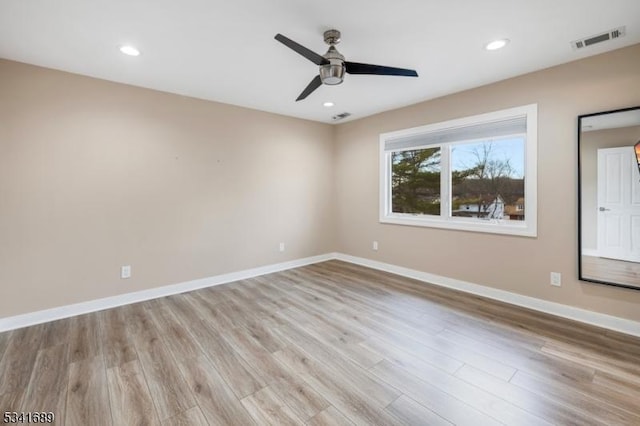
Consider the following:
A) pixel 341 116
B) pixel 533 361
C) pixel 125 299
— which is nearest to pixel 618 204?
pixel 533 361

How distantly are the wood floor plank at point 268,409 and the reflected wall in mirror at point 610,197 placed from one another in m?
2.97

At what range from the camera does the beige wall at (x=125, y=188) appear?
2781 mm

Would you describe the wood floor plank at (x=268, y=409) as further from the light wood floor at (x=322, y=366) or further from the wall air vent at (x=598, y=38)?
the wall air vent at (x=598, y=38)

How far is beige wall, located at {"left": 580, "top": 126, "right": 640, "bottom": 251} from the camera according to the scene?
2667 millimetres

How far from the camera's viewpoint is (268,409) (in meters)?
1.71

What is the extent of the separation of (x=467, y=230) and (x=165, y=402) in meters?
3.49

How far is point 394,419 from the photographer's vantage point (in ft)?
5.32

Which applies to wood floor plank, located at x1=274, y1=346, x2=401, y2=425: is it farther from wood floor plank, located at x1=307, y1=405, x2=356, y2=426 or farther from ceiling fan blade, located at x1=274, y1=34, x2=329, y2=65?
ceiling fan blade, located at x1=274, y1=34, x2=329, y2=65

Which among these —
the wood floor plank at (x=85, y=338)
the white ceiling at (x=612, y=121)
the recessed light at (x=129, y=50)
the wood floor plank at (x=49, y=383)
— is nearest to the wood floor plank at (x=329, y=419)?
the wood floor plank at (x=49, y=383)

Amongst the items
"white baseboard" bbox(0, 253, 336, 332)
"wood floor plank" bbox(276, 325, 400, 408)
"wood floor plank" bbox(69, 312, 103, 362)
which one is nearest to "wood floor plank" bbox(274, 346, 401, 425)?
"wood floor plank" bbox(276, 325, 400, 408)

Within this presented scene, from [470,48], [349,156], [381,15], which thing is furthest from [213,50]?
[349,156]

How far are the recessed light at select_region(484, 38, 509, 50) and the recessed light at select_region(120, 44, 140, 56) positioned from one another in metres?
3.06

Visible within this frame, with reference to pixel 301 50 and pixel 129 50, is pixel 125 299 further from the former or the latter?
pixel 301 50

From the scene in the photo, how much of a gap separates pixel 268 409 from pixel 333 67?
7.72 feet
